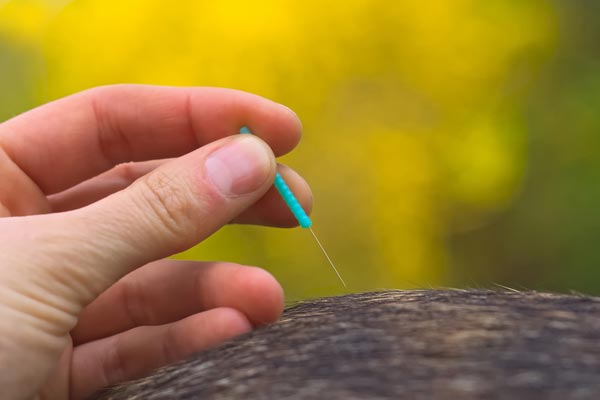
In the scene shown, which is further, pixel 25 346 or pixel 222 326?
pixel 222 326

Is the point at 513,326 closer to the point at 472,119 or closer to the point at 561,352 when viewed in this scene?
the point at 561,352

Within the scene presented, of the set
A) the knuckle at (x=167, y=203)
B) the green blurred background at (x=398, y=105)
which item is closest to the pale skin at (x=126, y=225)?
the knuckle at (x=167, y=203)

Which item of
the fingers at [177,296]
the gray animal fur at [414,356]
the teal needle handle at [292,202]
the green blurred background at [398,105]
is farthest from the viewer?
the green blurred background at [398,105]

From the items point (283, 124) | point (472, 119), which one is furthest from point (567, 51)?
point (283, 124)

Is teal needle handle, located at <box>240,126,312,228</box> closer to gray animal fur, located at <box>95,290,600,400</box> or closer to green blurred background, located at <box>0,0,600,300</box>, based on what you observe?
gray animal fur, located at <box>95,290,600,400</box>

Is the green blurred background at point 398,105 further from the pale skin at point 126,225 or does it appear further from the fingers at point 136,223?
the fingers at point 136,223
